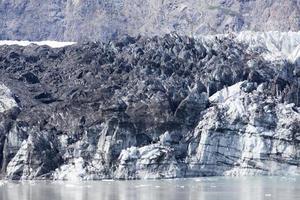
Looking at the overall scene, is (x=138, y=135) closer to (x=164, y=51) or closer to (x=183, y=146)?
(x=183, y=146)

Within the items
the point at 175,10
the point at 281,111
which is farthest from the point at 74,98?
the point at 175,10

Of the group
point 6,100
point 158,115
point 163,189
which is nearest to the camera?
point 163,189

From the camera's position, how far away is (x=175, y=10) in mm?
161875

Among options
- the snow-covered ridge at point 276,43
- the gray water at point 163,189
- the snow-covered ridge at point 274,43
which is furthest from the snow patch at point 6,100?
the snow-covered ridge at point 276,43

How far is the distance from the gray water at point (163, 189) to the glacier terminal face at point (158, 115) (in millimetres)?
2536

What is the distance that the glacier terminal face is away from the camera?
103188 millimetres

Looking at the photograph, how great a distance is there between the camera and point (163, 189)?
93.3 metres

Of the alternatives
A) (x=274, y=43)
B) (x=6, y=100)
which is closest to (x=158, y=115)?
(x=6, y=100)

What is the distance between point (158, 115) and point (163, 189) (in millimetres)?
13945

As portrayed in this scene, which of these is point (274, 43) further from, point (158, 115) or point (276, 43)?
point (158, 115)

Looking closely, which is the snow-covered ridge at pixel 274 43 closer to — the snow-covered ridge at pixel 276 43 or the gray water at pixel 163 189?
the snow-covered ridge at pixel 276 43

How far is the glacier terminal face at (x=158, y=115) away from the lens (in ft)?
339

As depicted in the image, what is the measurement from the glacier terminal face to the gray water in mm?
2536

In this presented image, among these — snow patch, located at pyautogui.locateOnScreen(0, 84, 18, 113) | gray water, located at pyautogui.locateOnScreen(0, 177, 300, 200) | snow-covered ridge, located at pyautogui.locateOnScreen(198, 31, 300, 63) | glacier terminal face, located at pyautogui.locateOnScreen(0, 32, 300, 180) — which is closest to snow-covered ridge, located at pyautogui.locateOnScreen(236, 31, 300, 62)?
snow-covered ridge, located at pyautogui.locateOnScreen(198, 31, 300, 63)
